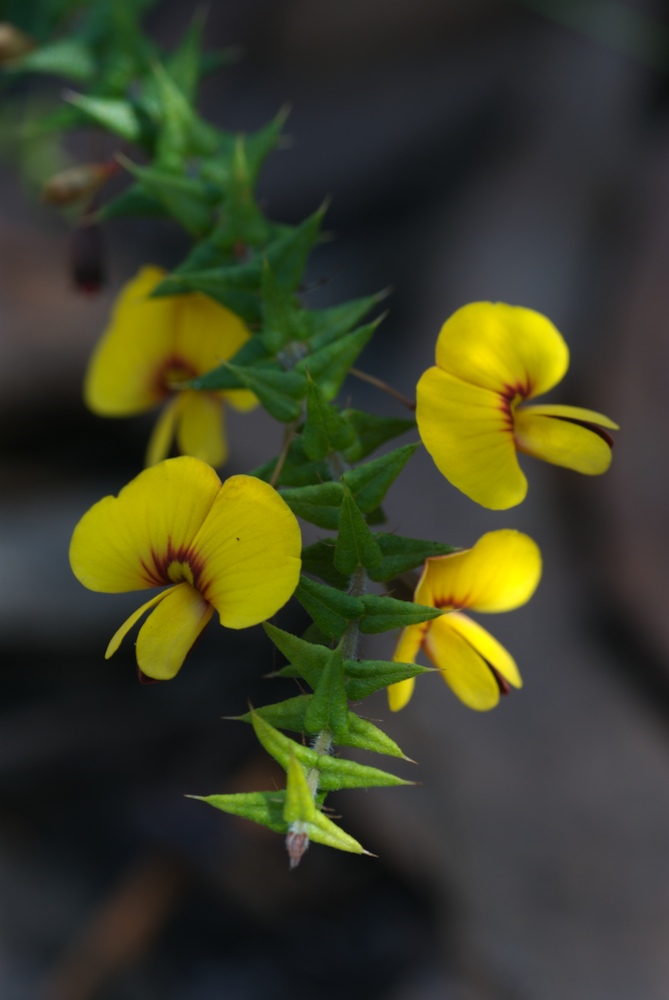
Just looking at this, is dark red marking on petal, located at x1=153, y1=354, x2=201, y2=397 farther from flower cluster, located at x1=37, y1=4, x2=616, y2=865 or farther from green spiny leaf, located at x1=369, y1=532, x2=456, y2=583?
green spiny leaf, located at x1=369, y1=532, x2=456, y2=583

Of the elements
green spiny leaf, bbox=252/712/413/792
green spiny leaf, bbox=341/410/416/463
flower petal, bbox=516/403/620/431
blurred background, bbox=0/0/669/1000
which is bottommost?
blurred background, bbox=0/0/669/1000

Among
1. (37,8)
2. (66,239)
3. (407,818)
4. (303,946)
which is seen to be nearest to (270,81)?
(66,239)

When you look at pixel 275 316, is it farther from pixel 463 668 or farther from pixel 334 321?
pixel 463 668

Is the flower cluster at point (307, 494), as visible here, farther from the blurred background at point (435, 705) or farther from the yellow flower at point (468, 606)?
the blurred background at point (435, 705)

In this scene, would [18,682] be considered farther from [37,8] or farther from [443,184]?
Answer: [443,184]

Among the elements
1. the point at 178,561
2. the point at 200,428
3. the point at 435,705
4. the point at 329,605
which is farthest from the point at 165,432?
the point at 435,705

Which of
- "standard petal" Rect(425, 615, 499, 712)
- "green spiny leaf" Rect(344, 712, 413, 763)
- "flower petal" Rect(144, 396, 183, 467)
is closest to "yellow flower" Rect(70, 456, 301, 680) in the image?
"green spiny leaf" Rect(344, 712, 413, 763)
